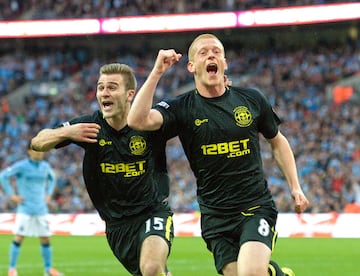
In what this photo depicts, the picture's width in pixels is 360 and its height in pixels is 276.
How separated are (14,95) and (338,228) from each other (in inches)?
770

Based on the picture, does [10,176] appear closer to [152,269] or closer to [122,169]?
[122,169]

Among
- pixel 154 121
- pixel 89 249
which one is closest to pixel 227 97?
pixel 154 121

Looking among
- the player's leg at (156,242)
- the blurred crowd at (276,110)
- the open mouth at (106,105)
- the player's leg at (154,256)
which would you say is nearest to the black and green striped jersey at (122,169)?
the player's leg at (156,242)

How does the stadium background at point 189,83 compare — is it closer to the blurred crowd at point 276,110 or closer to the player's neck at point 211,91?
the blurred crowd at point 276,110

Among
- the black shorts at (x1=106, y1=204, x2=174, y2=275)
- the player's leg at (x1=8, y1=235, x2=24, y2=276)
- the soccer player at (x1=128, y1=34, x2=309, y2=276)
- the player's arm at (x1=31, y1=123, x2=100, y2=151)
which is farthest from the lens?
the player's leg at (x1=8, y1=235, x2=24, y2=276)

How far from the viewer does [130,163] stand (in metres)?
8.30

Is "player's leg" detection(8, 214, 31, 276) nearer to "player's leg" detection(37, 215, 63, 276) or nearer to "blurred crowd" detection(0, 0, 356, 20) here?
"player's leg" detection(37, 215, 63, 276)

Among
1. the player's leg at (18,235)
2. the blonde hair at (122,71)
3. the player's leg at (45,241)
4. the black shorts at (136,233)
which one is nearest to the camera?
the black shorts at (136,233)

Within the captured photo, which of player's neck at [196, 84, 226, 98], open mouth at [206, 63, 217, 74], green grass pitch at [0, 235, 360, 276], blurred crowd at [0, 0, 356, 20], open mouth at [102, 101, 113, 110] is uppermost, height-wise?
blurred crowd at [0, 0, 356, 20]

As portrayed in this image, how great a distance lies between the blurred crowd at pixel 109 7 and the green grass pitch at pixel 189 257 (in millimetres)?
14469

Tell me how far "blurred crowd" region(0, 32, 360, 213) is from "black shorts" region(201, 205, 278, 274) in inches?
724

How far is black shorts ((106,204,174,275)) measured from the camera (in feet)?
27.0

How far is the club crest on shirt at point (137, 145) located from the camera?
8.30 m

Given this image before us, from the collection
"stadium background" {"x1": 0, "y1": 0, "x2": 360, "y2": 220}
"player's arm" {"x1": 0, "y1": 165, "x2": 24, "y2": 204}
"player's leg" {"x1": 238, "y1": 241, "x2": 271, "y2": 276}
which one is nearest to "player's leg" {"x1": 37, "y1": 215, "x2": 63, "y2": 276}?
"player's arm" {"x1": 0, "y1": 165, "x2": 24, "y2": 204}
